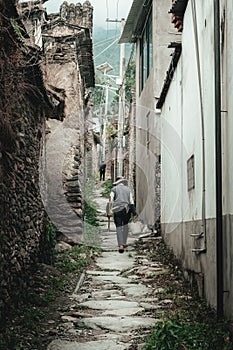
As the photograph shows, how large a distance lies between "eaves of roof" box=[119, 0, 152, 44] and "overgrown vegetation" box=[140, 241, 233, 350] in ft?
34.5

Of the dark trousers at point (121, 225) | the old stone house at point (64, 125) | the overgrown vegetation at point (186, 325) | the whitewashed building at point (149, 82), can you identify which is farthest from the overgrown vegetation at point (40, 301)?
the whitewashed building at point (149, 82)

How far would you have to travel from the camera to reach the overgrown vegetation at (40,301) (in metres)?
5.27

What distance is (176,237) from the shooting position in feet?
31.5

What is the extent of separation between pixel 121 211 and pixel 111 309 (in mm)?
5915

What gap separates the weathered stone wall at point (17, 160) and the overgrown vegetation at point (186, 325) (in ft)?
5.64

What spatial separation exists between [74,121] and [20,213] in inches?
295

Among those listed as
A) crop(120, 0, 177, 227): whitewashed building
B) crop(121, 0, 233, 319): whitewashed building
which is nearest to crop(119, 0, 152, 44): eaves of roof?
crop(120, 0, 177, 227): whitewashed building

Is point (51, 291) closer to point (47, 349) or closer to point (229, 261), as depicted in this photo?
point (47, 349)

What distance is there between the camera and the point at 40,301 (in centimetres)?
694

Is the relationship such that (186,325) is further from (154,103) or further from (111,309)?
(154,103)

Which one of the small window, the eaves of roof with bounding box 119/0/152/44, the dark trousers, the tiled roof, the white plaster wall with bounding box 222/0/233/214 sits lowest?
the dark trousers

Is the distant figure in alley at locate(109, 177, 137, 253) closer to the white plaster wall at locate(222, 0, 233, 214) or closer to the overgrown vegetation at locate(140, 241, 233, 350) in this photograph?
the overgrown vegetation at locate(140, 241, 233, 350)

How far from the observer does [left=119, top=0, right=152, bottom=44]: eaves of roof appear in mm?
16516

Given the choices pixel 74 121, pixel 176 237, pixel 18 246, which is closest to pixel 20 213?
pixel 18 246
